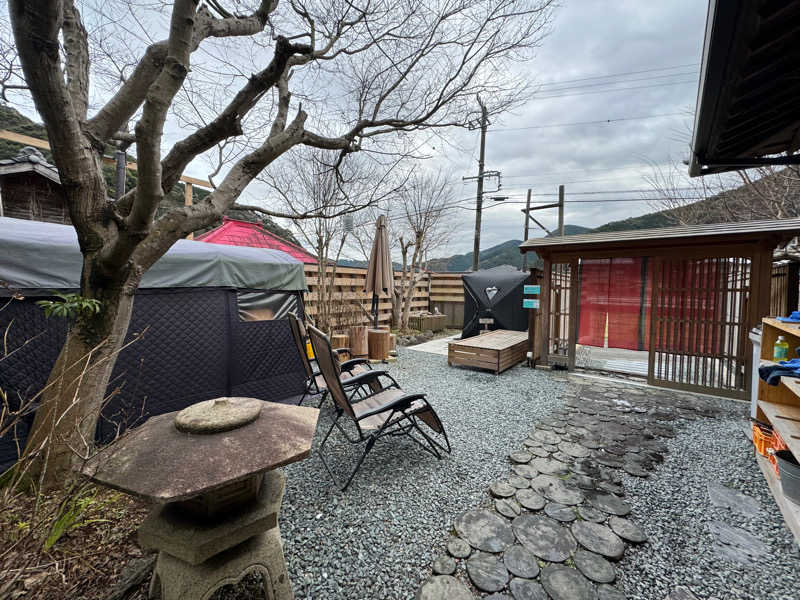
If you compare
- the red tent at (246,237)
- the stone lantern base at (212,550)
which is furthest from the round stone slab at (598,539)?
the red tent at (246,237)

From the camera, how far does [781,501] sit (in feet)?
6.96

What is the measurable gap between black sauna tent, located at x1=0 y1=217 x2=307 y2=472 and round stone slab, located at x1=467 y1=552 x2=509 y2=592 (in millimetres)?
1923

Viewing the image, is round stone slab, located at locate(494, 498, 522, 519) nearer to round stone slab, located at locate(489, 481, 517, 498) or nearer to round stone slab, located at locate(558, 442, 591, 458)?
round stone slab, located at locate(489, 481, 517, 498)

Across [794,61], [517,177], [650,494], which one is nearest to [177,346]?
[650,494]

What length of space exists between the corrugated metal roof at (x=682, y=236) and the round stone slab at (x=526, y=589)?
493 centimetres

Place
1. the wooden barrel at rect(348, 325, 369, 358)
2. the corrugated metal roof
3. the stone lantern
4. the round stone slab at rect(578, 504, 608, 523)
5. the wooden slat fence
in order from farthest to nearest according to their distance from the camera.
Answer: the wooden slat fence, the wooden barrel at rect(348, 325, 369, 358), the corrugated metal roof, the round stone slab at rect(578, 504, 608, 523), the stone lantern

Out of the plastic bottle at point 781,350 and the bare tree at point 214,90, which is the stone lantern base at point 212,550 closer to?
the bare tree at point 214,90

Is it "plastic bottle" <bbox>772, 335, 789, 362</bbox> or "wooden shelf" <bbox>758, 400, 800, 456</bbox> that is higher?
"plastic bottle" <bbox>772, 335, 789, 362</bbox>

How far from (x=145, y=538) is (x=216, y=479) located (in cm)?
48

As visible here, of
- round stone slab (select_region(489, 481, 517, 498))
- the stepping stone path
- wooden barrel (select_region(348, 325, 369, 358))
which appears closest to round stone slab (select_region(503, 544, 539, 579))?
the stepping stone path

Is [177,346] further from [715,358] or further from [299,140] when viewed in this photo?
[715,358]

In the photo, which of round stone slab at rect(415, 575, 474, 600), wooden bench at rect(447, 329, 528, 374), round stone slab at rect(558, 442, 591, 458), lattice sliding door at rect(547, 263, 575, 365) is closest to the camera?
round stone slab at rect(415, 575, 474, 600)

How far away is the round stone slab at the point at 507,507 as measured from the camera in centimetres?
207

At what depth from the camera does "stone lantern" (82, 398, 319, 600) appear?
1.14 m
